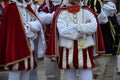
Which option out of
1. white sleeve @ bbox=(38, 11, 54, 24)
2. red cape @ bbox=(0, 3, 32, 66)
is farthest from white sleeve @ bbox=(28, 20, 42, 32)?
white sleeve @ bbox=(38, 11, 54, 24)

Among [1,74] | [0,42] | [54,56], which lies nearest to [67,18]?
[54,56]

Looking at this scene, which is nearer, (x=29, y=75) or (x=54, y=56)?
(x=54, y=56)

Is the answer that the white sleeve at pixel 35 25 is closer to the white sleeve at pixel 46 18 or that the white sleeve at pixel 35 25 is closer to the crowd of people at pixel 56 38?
the crowd of people at pixel 56 38

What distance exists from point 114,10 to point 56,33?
121 centimetres

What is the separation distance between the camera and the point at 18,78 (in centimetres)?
543

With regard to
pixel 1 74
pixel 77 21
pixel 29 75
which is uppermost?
pixel 77 21

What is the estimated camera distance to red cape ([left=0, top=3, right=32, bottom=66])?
524 cm

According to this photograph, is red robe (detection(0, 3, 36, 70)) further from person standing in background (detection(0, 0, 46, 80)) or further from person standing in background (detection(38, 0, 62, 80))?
person standing in background (detection(38, 0, 62, 80))

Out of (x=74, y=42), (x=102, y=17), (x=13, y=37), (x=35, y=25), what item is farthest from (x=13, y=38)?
(x=102, y=17)

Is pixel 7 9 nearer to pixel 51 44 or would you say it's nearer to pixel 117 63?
pixel 51 44

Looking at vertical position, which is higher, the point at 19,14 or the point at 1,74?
the point at 19,14

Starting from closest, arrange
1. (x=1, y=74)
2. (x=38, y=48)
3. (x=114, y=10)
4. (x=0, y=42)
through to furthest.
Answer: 1. (x=0, y=42)
2. (x=38, y=48)
3. (x=114, y=10)
4. (x=1, y=74)

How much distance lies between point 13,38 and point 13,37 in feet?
0.04

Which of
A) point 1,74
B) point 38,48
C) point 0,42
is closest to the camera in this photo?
point 0,42
